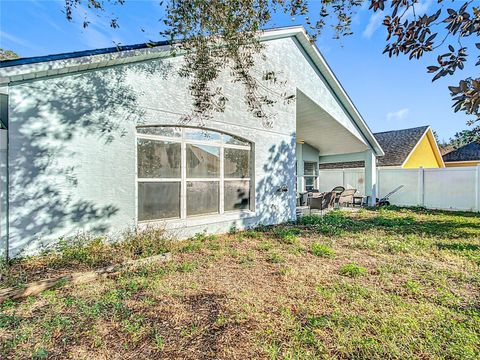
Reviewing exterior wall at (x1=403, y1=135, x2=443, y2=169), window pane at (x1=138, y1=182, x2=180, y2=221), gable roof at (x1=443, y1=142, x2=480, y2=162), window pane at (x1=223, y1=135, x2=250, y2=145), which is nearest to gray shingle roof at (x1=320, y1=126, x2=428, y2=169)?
exterior wall at (x1=403, y1=135, x2=443, y2=169)

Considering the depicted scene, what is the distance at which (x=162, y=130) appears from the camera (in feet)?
21.7

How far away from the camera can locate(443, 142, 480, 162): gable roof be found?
961 inches

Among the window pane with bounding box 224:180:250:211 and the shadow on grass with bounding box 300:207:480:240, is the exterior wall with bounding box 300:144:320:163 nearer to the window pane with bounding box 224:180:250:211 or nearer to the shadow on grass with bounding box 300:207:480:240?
the shadow on grass with bounding box 300:207:480:240

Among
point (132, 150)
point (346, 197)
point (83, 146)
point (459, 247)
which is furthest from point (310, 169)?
point (83, 146)

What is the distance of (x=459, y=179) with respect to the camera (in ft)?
43.6

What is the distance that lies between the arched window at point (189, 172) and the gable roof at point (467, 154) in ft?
90.1

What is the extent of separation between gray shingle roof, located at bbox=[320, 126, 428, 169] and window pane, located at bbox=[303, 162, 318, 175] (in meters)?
3.25

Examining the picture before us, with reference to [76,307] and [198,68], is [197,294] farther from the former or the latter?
[198,68]

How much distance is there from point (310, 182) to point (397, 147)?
9.46 meters

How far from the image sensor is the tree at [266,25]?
88.2 inches

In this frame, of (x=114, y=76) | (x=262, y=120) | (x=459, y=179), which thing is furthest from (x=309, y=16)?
(x=459, y=179)

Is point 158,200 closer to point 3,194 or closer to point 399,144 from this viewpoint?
point 3,194

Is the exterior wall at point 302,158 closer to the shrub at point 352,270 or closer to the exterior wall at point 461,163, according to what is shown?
the shrub at point 352,270

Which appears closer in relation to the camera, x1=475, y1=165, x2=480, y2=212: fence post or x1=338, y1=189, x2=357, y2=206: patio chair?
x1=475, y1=165, x2=480, y2=212: fence post
